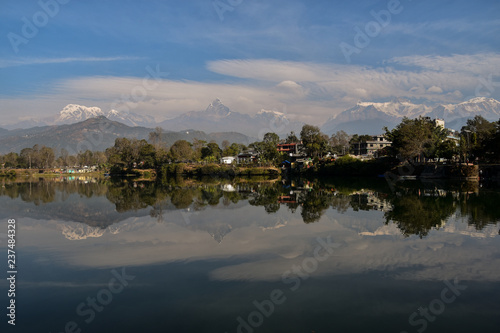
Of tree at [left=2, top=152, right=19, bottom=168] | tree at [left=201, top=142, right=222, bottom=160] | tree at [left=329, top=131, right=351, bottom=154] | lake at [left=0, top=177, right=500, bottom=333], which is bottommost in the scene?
lake at [left=0, top=177, right=500, bottom=333]

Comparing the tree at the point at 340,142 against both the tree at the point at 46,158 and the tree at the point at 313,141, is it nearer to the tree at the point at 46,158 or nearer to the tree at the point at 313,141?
the tree at the point at 313,141

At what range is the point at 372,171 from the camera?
2985 inches

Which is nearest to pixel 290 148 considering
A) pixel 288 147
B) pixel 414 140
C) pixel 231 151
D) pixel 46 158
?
pixel 288 147

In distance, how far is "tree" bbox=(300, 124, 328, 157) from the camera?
10539 cm

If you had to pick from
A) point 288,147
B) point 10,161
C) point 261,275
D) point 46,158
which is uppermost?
point 288,147

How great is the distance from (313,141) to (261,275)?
3873 inches

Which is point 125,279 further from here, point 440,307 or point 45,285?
point 440,307

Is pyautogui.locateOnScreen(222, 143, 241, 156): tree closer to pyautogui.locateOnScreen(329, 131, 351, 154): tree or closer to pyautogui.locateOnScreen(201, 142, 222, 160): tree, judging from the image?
pyautogui.locateOnScreen(201, 142, 222, 160): tree

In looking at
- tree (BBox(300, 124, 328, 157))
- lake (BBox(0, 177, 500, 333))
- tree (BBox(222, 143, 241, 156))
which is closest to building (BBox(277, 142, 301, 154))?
tree (BBox(222, 143, 241, 156))

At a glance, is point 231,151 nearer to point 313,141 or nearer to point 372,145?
point 313,141

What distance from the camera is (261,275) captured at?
10.9m

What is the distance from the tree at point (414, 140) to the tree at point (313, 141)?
33.0 m

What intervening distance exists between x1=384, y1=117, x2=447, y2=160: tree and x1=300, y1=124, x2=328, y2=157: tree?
32971mm

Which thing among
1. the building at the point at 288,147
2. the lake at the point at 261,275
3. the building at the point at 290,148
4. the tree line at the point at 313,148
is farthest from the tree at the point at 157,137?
the lake at the point at 261,275
